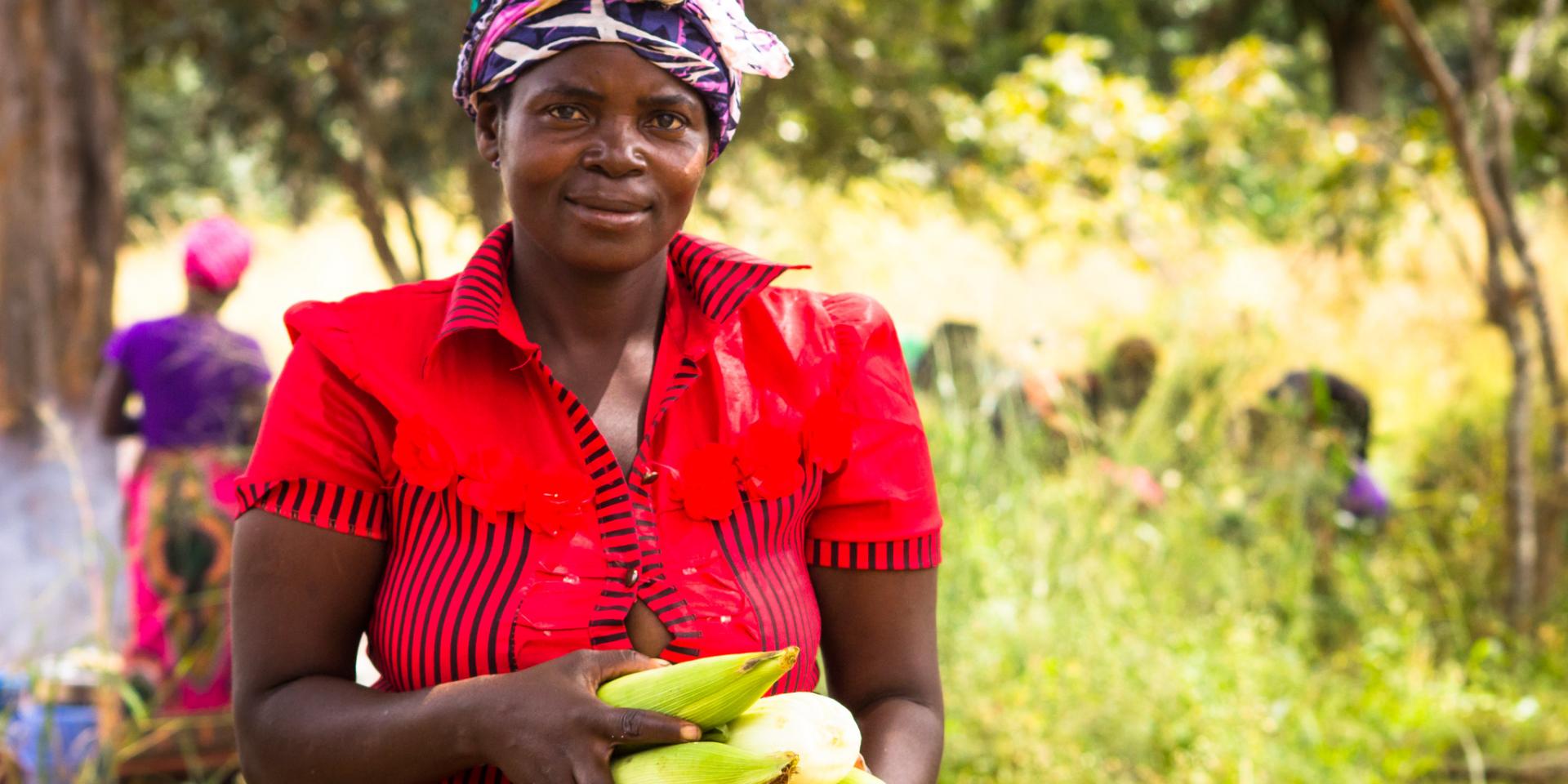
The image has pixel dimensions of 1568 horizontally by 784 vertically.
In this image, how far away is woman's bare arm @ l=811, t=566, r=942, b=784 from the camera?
1.79m

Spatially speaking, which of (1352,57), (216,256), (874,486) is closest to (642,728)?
(874,486)

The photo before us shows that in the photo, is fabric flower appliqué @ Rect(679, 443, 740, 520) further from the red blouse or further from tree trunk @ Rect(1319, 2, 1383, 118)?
tree trunk @ Rect(1319, 2, 1383, 118)

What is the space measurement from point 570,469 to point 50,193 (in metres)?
5.88

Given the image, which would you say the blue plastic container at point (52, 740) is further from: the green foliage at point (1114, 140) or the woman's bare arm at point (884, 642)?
the green foliage at point (1114, 140)

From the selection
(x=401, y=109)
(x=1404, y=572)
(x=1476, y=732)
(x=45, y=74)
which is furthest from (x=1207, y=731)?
(x=45, y=74)

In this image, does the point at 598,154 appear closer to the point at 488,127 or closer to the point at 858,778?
the point at 488,127

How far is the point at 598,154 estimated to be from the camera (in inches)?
64.1

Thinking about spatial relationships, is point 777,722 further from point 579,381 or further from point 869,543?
point 579,381

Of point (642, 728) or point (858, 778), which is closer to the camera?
point (642, 728)

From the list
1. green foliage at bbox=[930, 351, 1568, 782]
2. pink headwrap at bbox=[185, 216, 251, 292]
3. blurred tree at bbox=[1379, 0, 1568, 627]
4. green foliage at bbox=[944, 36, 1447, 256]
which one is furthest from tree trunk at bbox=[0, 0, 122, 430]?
blurred tree at bbox=[1379, 0, 1568, 627]

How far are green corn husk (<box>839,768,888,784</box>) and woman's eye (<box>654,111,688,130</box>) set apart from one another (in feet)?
2.40

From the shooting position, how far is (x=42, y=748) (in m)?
2.82

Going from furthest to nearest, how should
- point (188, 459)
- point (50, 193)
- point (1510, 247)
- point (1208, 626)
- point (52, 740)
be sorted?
point (50, 193) < point (1510, 247) < point (1208, 626) < point (188, 459) < point (52, 740)

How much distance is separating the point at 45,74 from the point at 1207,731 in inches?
217
